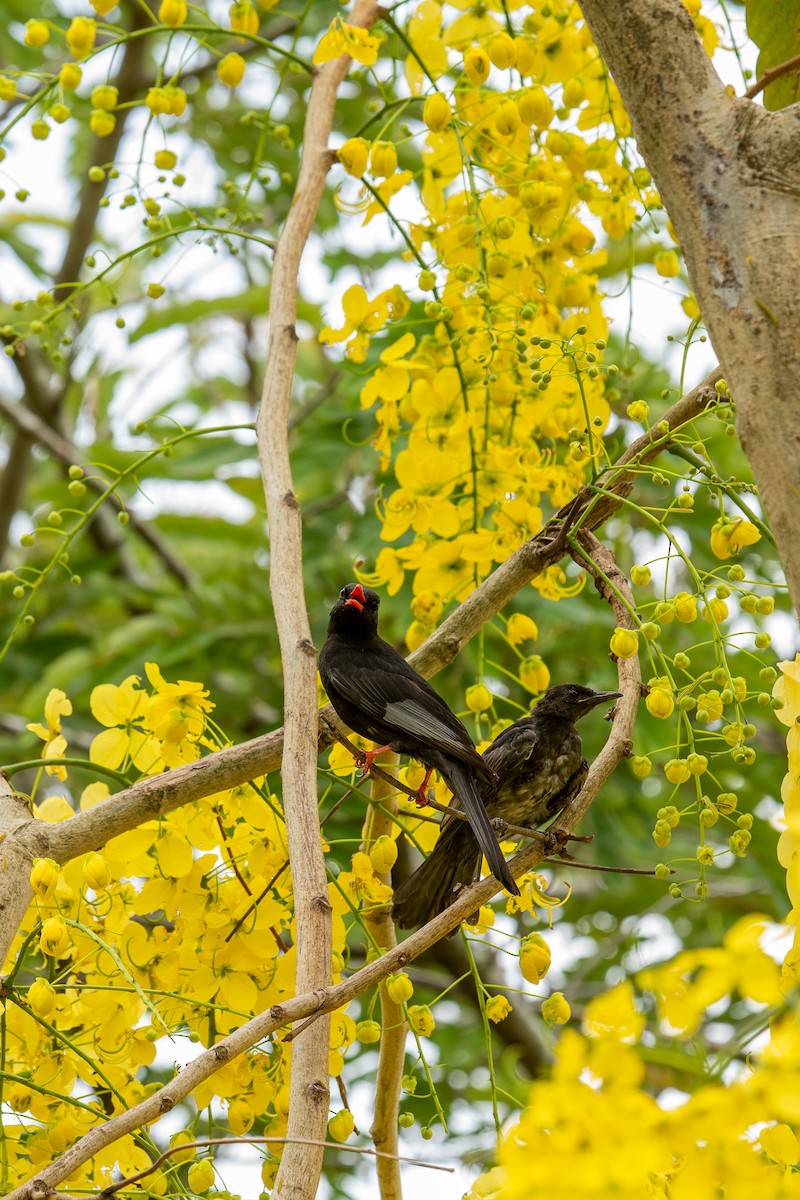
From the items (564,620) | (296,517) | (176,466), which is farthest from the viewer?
(176,466)

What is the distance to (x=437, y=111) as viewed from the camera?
2498 mm

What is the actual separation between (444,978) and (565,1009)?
3351 mm

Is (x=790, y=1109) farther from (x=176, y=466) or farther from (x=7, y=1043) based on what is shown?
(x=176, y=466)

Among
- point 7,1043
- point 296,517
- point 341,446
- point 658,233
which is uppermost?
point 341,446

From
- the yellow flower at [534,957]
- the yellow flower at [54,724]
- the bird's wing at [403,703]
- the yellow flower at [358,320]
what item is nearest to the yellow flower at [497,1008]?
the yellow flower at [534,957]

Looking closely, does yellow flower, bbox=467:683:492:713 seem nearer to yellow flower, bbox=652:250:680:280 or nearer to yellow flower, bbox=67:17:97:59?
yellow flower, bbox=652:250:680:280

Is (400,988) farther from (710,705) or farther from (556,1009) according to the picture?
(710,705)

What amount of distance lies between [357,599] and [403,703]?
66cm

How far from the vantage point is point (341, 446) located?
4.18m

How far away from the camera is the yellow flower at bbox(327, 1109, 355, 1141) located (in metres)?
1.99

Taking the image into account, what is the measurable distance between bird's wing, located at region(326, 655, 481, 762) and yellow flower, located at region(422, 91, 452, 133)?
1.01 m

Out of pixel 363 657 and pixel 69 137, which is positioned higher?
pixel 69 137

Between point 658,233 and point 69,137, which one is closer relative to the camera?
point 658,233

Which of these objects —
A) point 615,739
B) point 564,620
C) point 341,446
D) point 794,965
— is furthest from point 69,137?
point 794,965
